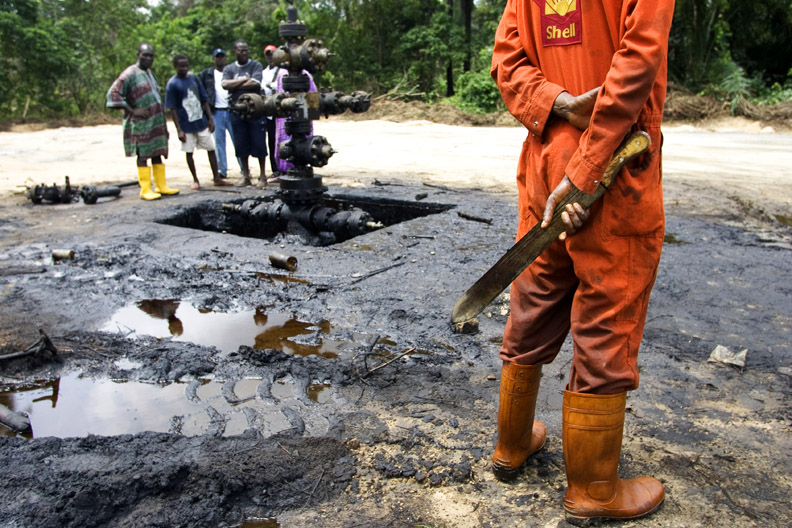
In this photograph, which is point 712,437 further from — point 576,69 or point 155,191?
point 155,191

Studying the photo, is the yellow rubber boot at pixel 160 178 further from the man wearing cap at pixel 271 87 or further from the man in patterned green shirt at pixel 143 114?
the man wearing cap at pixel 271 87

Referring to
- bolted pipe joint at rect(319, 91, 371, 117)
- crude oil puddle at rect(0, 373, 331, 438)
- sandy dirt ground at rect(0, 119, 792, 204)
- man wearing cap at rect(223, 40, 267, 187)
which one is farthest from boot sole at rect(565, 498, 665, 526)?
man wearing cap at rect(223, 40, 267, 187)

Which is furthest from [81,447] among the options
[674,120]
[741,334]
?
[674,120]

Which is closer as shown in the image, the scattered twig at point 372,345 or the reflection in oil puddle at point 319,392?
the reflection in oil puddle at point 319,392

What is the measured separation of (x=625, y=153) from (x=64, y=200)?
323 inches

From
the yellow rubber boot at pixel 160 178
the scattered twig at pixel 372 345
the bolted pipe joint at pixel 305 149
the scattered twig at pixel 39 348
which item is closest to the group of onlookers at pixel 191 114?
the yellow rubber boot at pixel 160 178

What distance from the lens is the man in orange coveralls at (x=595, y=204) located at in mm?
1997

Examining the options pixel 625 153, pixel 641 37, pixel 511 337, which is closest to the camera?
pixel 641 37

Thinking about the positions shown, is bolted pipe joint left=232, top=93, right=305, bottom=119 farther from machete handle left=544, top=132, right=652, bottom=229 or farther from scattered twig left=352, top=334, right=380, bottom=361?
machete handle left=544, top=132, right=652, bottom=229

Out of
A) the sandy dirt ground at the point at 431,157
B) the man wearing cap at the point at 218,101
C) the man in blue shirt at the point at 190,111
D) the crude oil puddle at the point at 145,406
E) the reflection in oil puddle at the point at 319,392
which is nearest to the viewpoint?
the crude oil puddle at the point at 145,406

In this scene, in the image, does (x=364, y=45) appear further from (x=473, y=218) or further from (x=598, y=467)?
(x=598, y=467)

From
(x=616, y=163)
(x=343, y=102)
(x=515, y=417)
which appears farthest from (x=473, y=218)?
(x=616, y=163)

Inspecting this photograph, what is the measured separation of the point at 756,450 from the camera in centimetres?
267

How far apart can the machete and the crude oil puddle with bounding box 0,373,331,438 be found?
1.14m
